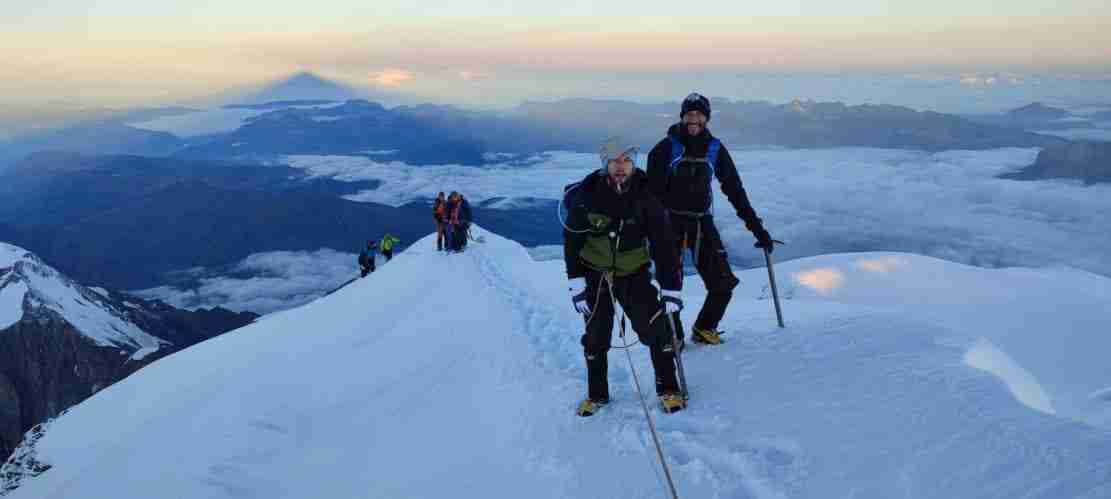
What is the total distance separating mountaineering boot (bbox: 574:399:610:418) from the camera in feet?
21.3

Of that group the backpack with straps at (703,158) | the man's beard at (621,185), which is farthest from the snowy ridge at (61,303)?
the man's beard at (621,185)

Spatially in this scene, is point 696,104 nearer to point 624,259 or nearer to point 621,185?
point 621,185

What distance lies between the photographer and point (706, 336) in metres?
7.70

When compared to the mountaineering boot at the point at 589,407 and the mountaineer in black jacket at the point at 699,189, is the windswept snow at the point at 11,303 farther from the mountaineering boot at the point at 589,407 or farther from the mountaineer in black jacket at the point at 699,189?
the mountaineer in black jacket at the point at 699,189

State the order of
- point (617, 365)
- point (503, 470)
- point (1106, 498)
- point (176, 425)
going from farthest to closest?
point (176, 425), point (617, 365), point (503, 470), point (1106, 498)

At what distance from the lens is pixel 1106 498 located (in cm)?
328

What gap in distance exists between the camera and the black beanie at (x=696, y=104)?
6.73 m

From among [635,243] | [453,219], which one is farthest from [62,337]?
[635,243]

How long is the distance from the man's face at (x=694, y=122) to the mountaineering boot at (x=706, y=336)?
98.4 inches

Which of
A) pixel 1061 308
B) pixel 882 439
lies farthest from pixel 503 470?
pixel 1061 308

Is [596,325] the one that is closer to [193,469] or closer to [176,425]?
[193,469]

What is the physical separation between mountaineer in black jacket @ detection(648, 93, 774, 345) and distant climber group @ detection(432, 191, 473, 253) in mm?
18536

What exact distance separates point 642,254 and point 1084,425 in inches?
135

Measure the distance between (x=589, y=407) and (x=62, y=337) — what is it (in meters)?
207
